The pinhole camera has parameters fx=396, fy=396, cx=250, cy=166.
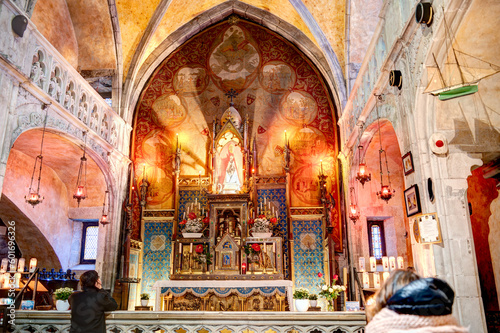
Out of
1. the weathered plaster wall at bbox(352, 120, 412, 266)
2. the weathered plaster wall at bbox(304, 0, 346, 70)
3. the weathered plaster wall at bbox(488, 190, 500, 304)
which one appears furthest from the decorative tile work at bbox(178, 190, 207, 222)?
the weathered plaster wall at bbox(488, 190, 500, 304)

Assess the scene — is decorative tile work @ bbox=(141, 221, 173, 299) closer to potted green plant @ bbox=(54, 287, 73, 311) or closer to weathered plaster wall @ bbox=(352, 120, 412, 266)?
weathered plaster wall @ bbox=(352, 120, 412, 266)

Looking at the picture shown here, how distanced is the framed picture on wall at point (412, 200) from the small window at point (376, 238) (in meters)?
7.35

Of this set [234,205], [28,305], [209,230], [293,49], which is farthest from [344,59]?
[28,305]

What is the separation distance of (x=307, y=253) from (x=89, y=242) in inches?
322

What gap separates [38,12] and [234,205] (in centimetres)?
823

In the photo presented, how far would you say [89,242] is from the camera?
590 inches

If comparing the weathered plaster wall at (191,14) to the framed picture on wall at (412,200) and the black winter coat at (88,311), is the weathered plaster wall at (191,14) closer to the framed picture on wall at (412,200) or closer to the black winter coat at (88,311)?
the framed picture on wall at (412,200)

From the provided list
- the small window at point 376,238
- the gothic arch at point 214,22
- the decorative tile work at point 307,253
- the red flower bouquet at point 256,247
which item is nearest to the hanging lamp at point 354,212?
the decorative tile work at point 307,253

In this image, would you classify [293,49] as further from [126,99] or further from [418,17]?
[418,17]

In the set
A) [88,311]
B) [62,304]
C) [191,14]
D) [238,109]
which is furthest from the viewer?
[191,14]

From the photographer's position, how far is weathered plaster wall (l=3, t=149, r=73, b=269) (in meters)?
12.3

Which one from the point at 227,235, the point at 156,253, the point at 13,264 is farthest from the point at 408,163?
the point at 156,253

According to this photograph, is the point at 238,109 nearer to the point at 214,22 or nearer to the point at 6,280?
the point at 214,22

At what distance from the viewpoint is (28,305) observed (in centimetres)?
718
